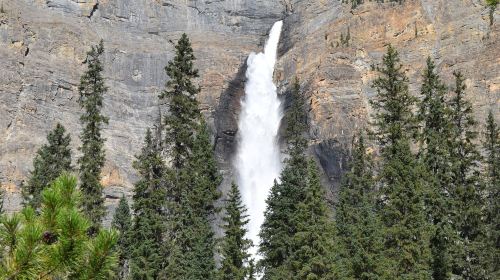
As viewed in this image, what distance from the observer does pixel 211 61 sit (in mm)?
87312

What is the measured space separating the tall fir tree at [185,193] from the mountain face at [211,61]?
34.4 meters

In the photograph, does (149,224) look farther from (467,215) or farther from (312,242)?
(467,215)

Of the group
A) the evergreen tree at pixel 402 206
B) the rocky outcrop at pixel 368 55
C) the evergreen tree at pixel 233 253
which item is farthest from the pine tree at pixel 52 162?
the rocky outcrop at pixel 368 55

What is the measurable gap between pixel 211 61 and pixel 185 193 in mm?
55990

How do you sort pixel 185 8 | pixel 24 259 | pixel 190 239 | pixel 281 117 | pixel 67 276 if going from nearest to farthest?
pixel 24 259
pixel 67 276
pixel 190 239
pixel 281 117
pixel 185 8

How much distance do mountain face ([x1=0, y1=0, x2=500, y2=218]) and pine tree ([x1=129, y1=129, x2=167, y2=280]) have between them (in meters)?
33.6

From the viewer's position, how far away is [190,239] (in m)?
32.1

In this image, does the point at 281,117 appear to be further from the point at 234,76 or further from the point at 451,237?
the point at 451,237

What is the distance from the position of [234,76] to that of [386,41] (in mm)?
21606

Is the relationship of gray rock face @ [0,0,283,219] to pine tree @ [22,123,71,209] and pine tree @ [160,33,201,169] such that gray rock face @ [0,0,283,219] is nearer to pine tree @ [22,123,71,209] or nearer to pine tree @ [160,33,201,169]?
pine tree @ [22,123,71,209]

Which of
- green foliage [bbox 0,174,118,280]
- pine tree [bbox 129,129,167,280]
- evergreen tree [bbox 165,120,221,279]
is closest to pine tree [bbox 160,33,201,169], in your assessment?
evergreen tree [bbox 165,120,221,279]

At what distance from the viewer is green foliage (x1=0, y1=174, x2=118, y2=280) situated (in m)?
6.00

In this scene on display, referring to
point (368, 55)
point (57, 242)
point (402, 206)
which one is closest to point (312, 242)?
point (402, 206)

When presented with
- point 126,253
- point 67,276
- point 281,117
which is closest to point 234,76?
point 281,117
